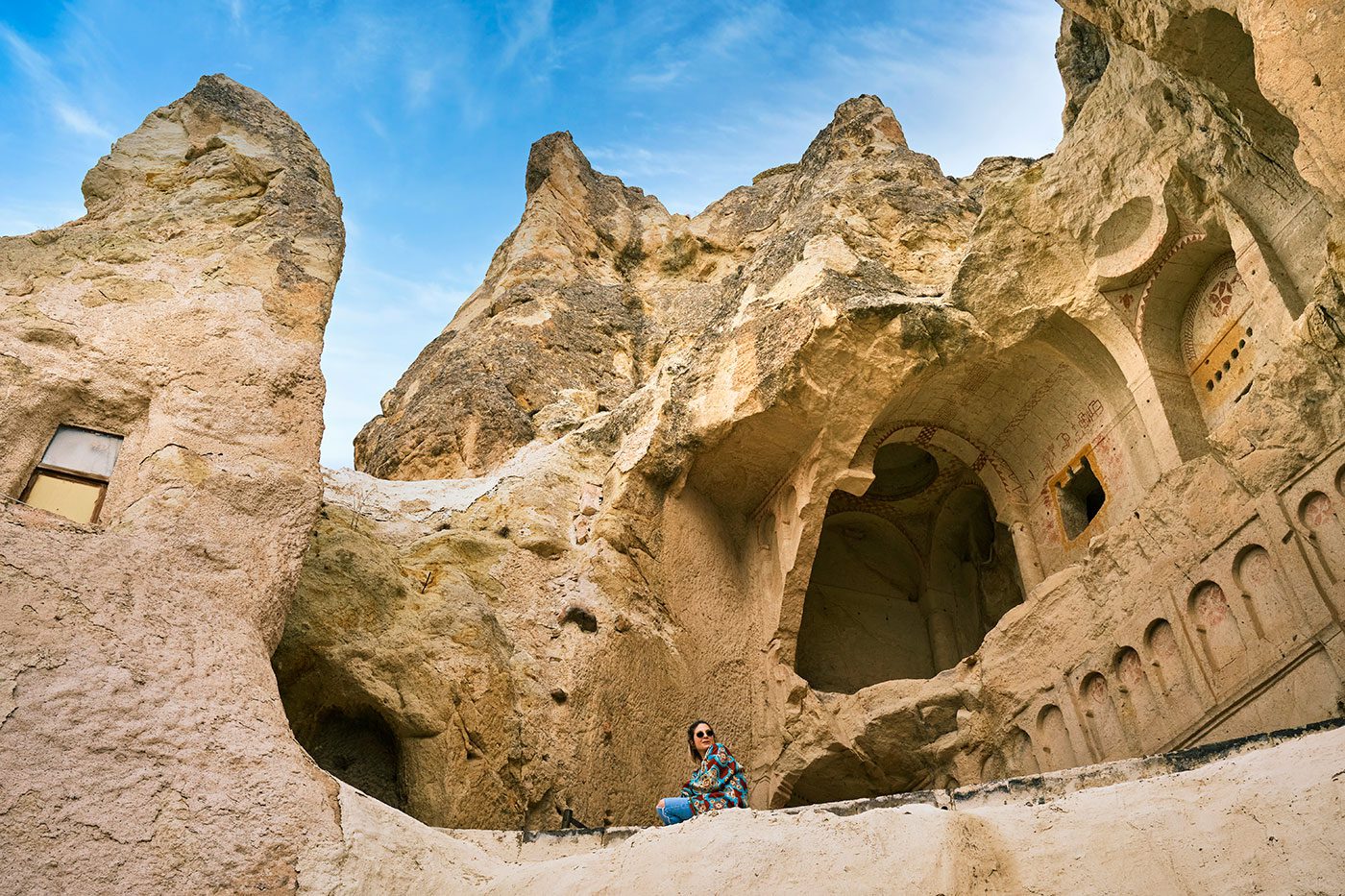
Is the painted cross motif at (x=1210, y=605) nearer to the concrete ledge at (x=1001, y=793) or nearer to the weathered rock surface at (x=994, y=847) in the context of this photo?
the concrete ledge at (x=1001, y=793)

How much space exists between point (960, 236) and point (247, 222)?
721cm

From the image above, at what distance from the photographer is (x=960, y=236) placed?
12016 millimetres

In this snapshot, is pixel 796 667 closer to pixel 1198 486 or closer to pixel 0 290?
pixel 1198 486

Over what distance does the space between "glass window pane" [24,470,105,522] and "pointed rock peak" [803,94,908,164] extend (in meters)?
9.90

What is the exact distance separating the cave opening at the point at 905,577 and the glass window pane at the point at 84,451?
7419 millimetres

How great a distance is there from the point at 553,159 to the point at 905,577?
9.33m

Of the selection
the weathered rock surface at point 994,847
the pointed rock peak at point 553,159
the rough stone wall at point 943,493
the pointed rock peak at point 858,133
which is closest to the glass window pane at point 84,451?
the rough stone wall at point 943,493

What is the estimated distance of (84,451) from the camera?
21.9ft

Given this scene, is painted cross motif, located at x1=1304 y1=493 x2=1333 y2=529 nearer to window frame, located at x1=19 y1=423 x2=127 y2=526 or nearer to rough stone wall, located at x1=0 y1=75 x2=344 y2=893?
rough stone wall, located at x1=0 y1=75 x2=344 y2=893

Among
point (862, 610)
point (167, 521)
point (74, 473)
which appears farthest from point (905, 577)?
point (74, 473)

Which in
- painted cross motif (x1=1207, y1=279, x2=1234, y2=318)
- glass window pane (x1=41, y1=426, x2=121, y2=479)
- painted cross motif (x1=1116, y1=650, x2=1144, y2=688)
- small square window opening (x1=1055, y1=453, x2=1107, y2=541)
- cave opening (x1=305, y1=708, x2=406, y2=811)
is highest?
painted cross motif (x1=1207, y1=279, x2=1234, y2=318)

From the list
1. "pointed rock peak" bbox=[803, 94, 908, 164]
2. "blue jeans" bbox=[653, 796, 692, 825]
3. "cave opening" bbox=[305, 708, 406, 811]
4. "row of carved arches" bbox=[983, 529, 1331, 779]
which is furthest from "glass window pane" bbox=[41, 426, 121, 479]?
"pointed rock peak" bbox=[803, 94, 908, 164]

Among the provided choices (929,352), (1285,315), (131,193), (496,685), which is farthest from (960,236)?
(131,193)

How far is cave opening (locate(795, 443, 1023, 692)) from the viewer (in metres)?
12.3
